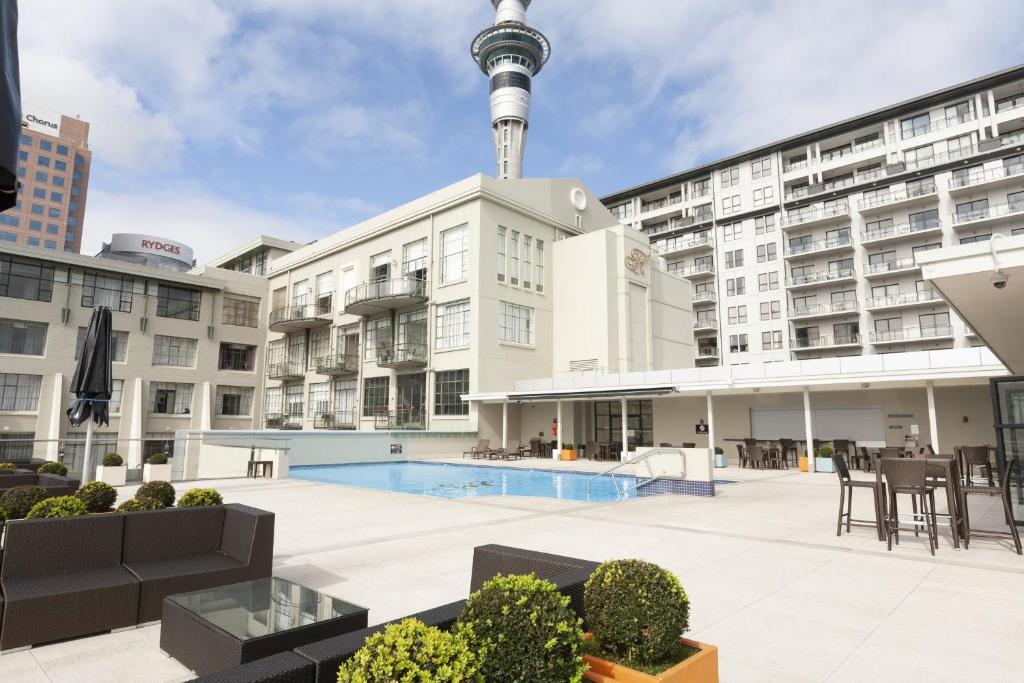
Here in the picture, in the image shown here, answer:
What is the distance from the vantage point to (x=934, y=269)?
5945mm

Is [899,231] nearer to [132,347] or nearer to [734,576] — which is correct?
[734,576]

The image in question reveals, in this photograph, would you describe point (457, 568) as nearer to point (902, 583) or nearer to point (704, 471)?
point (902, 583)

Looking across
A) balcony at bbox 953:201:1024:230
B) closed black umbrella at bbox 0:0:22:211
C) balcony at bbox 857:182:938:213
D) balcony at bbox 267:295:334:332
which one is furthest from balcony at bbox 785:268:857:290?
closed black umbrella at bbox 0:0:22:211

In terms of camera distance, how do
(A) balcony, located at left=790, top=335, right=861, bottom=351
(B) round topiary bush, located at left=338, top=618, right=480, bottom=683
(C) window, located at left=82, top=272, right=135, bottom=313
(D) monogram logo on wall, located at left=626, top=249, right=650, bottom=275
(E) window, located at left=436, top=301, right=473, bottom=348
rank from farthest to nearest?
1. (A) balcony, located at left=790, top=335, right=861, bottom=351
2. (C) window, located at left=82, top=272, right=135, bottom=313
3. (D) monogram logo on wall, located at left=626, top=249, right=650, bottom=275
4. (E) window, located at left=436, top=301, right=473, bottom=348
5. (B) round topiary bush, located at left=338, top=618, right=480, bottom=683

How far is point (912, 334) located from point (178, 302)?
158 ft

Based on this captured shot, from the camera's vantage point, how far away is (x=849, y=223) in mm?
43375

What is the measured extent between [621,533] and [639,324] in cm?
2497

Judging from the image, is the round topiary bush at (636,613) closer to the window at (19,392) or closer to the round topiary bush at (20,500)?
the round topiary bush at (20,500)

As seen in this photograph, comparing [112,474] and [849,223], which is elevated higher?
[849,223]

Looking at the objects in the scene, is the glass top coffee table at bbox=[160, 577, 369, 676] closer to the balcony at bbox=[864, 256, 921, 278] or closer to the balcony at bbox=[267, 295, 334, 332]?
the balcony at bbox=[267, 295, 334, 332]

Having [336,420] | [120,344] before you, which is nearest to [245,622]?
[336,420]

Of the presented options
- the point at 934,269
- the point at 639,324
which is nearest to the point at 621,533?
the point at 934,269

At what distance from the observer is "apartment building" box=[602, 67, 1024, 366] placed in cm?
3872

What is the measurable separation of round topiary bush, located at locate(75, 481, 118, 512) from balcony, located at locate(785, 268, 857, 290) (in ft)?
152
